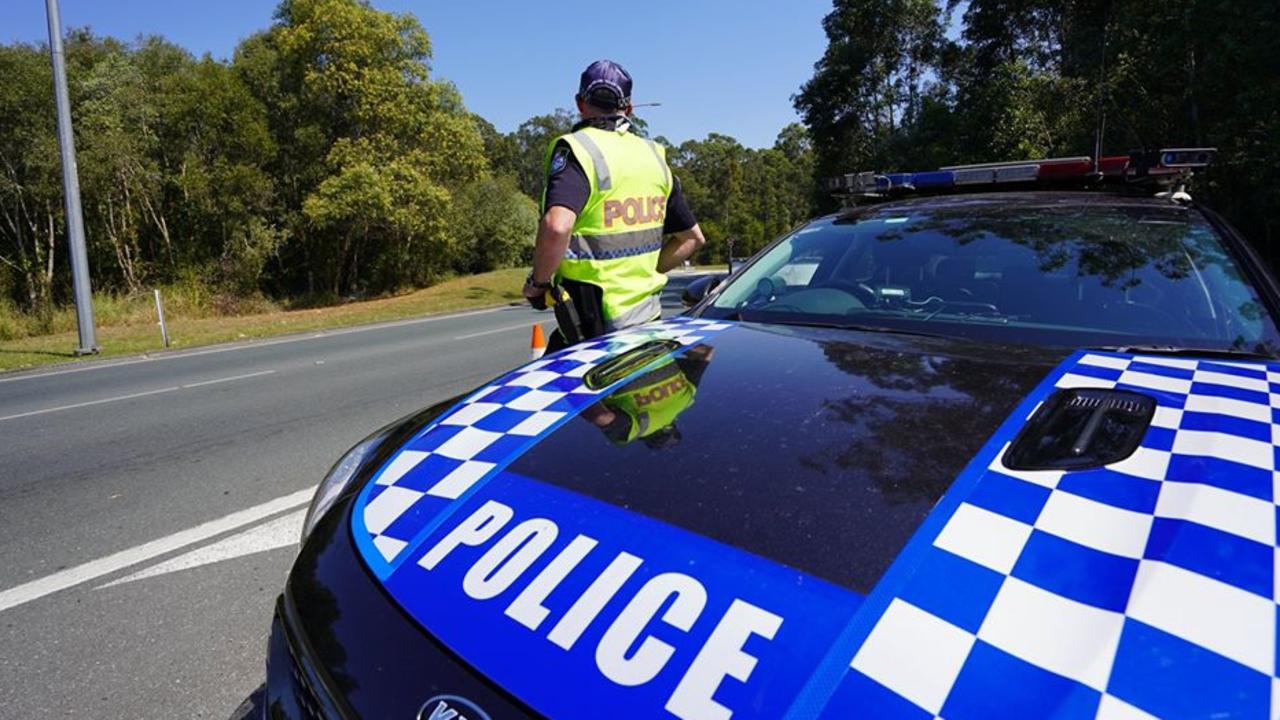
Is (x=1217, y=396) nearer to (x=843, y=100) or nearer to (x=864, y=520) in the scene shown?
(x=864, y=520)

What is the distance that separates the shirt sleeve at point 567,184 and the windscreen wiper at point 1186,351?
1.76 meters

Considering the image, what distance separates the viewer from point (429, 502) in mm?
1335

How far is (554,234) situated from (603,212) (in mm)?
292

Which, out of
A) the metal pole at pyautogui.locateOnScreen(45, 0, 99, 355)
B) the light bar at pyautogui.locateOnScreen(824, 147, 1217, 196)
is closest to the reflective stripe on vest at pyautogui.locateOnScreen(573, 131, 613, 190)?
the light bar at pyautogui.locateOnScreen(824, 147, 1217, 196)

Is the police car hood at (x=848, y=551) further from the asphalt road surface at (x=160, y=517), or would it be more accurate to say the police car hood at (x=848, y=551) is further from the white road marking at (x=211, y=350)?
the white road marking at (x=211, y=350)

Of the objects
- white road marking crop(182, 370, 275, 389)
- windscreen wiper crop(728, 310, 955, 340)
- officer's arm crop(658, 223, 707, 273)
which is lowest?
white road marking crop(182, 370, 275, 389)

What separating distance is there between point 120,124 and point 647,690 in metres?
25.2

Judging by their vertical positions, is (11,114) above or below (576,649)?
above

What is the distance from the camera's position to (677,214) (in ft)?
10.6

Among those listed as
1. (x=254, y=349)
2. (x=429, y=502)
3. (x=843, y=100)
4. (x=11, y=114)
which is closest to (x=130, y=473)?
(x=429, y=502)

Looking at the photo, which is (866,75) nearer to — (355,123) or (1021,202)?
(355,123)

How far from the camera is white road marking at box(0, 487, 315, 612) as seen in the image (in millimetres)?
2738

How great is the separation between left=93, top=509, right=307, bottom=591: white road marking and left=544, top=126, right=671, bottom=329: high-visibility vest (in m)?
1.83

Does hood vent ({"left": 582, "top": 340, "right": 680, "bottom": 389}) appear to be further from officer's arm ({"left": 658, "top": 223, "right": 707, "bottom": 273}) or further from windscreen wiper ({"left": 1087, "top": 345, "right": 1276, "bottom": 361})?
officer's arm ({"left": 658, "top": 223, "right": 707, "bottom": 273})
